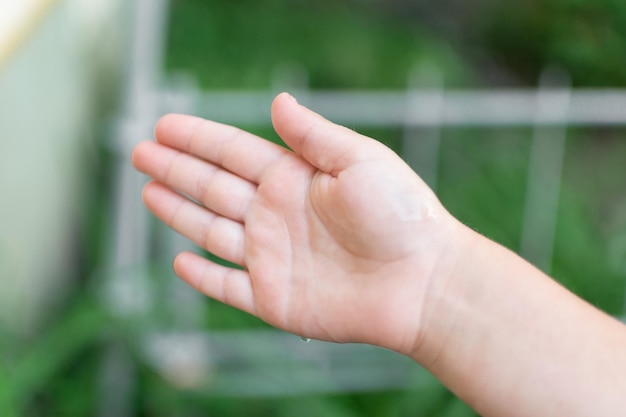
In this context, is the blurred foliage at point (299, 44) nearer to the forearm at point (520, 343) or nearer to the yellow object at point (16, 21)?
the yellow object at point (16, 21)

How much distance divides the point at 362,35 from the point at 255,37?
34 centimetres

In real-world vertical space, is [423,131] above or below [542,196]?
above

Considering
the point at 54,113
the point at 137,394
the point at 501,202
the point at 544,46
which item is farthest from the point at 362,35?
the point at 137,394

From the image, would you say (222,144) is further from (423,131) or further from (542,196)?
(542,196)

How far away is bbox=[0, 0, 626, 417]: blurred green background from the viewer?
45.4 inches

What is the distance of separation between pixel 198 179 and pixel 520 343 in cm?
38

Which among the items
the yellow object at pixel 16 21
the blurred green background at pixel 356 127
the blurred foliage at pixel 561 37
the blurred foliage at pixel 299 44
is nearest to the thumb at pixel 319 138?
the blurred green background at pixel 356 127

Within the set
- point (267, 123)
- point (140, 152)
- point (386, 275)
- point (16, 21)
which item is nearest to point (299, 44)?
point (267, 123)

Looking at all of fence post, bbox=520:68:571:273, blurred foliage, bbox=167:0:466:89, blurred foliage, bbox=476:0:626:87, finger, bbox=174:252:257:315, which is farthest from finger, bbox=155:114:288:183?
blurred foliage, bbox=476:0:626:87

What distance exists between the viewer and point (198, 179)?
0.78 meters

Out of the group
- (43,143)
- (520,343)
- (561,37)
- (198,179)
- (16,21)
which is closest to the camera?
(520,343)

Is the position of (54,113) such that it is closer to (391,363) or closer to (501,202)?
(391,363)

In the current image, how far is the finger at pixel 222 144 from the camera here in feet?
2.48

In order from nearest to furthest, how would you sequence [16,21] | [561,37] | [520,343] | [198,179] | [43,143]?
[520,343] → [198,179] → [16,21] → [43,143] → [561,37]
